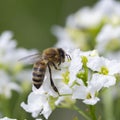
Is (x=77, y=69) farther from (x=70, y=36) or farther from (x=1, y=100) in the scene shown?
(x=70, y=36)

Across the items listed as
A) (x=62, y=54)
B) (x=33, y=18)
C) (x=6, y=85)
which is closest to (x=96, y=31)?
(x=6, y=85)

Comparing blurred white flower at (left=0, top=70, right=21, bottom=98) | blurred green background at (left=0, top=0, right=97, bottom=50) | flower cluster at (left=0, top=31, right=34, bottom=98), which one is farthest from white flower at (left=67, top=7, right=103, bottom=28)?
blurred green background at (left=0, top=0, right=97, bottom=50)

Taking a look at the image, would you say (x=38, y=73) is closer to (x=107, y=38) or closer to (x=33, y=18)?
(x=107, y=38)

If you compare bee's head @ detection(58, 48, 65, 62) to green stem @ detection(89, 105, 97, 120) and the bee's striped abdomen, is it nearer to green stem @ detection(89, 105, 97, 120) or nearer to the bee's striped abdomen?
the bee's striped abdomen

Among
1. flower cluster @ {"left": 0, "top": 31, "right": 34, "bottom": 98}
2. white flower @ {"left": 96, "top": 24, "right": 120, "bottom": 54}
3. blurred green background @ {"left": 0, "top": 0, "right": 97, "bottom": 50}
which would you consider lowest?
flower cluster @ {"left": 0, "top": 31, "right": 34, "bottom": 98}

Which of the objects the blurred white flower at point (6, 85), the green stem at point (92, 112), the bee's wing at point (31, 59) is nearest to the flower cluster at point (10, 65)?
the blurred white flower at point (6, 85)

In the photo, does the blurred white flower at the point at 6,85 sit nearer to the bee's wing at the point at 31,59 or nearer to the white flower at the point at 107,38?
the white flower at the point at 107,38

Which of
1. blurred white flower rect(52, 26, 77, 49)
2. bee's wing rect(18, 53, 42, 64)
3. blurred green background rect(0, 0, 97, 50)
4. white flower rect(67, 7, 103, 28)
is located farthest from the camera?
blurred green background rect(0, 0, 97, 50)
